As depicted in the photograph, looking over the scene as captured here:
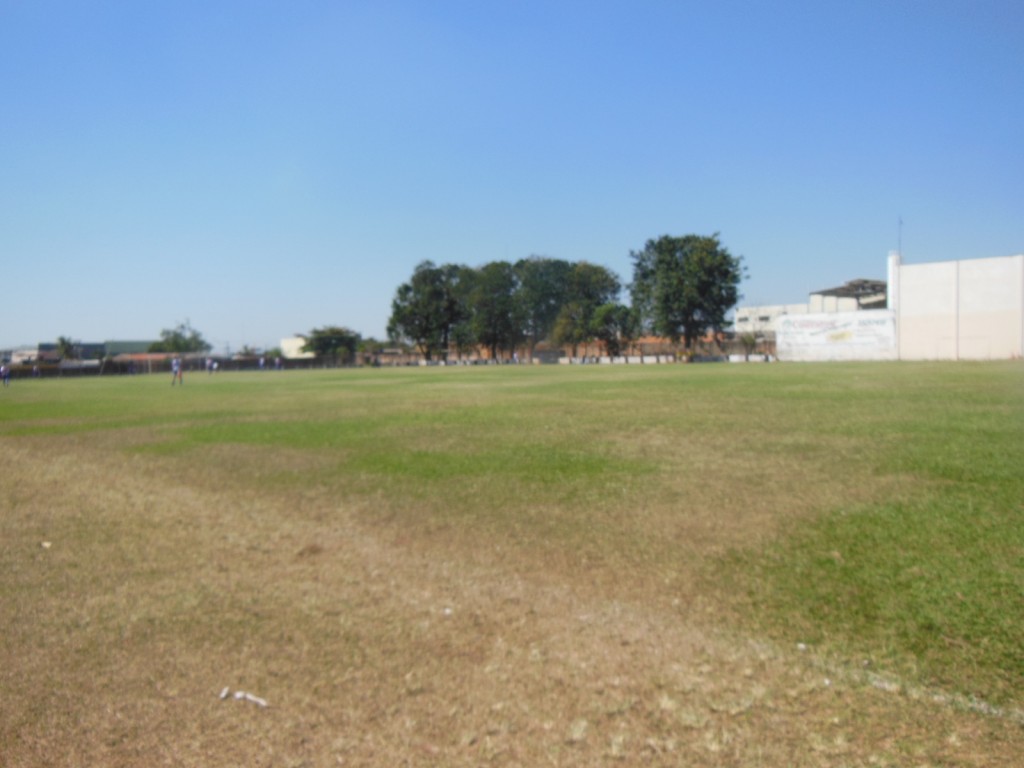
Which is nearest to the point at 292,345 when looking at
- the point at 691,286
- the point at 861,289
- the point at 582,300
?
the point at 582,300

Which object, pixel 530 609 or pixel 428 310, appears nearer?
pixel 530 609

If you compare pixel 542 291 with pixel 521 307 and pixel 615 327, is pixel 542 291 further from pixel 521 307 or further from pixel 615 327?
pixel 615 327

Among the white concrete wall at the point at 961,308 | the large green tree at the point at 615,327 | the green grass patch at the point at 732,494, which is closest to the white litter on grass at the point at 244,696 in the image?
the green grass patch at the point at 732,494

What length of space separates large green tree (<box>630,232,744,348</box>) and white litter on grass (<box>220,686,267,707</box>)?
7642cm

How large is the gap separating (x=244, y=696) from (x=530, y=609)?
2.08 meters

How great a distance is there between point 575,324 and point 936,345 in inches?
1890

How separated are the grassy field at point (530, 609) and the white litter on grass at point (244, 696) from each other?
0.02m

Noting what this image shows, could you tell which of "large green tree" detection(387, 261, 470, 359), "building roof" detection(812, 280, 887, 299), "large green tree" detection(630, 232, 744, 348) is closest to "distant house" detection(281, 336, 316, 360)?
"large green tree" detection(387, 261, 470, 359)

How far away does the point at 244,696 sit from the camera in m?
4.21

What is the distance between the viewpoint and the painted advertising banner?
61.0m

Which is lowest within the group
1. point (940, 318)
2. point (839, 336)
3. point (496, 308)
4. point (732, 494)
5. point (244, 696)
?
point (244, 696)

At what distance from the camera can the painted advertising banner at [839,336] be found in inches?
2403

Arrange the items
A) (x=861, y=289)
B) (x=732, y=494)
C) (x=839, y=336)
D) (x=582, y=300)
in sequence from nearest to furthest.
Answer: (x=732, y=494) → (x=839, y=336) → (x=861, y=289) → (x=582, y=300)

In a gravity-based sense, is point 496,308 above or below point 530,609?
above
